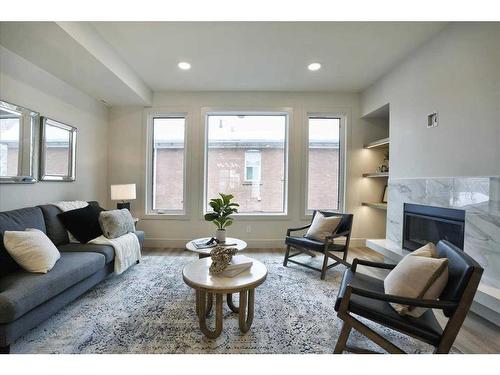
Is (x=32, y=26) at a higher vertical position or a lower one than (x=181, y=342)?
higher

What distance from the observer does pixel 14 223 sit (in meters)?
2.09

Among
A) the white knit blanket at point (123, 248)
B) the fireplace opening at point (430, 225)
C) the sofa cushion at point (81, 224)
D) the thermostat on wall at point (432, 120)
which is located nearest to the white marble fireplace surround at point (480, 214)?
the fireplace opening at point (430, 225)

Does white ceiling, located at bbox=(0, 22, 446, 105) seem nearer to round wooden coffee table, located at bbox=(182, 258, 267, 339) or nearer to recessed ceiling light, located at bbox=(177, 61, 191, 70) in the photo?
recessed ceiling light, located at bbox=(177, 61, 191, 70)

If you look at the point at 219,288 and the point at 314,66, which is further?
the point at 314,66

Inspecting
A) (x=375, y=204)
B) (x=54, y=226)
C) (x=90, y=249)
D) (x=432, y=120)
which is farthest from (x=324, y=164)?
(x=54, y=226)

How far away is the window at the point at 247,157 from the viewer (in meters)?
4.17

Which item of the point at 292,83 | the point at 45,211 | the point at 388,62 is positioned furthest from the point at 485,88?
the point at 45,211

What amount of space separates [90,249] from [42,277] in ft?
2.37

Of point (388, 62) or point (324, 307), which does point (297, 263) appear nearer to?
point (324, 307)

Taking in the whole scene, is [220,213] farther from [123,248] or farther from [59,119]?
[59,119]

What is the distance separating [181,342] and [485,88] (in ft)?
10.7

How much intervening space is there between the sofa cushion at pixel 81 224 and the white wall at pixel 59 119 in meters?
0.46
